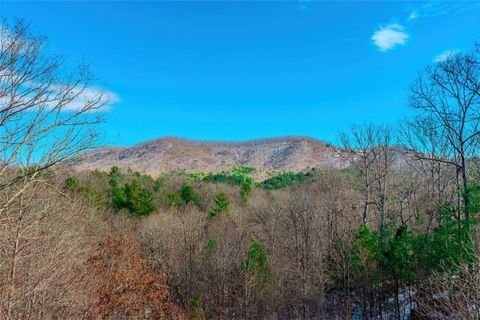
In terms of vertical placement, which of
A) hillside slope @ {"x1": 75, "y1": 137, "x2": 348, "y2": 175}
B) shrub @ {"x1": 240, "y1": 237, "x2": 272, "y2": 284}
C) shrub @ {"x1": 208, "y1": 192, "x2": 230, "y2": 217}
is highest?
hillside slope @ {"x1": 75, "y1": 137, "x2": 348, "y2": 175}

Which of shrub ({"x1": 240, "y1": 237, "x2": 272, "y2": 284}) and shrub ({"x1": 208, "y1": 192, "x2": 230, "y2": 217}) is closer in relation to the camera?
shrub ({"x1": 240, "y1": 237, "x2": 272, "y2": 284})

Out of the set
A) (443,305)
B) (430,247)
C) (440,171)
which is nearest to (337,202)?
(440,171)

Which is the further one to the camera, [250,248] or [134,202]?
[134,202]

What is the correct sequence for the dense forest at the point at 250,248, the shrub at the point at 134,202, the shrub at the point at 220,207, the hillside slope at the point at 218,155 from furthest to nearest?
1. the hillside slope at the point at 218,155
2. the shrub at the point at 220,207
3. the shrub at the point at 134,202
4. the dense forest at the point at 250,248

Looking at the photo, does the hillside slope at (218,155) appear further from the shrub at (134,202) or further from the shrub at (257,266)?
the shrub at (257,266)

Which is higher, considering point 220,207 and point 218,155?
point 218,155

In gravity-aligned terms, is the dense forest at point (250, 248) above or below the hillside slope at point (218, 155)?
below

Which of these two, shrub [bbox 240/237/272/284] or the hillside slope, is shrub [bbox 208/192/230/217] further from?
the hillside slope

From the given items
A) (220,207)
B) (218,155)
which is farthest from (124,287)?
(218,155)

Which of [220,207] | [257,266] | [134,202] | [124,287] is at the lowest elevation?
[257,266]

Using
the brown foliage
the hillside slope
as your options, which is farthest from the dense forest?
the hillside slope

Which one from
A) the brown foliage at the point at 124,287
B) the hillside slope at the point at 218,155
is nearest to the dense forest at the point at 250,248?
the brown foliage at the point at 124,287

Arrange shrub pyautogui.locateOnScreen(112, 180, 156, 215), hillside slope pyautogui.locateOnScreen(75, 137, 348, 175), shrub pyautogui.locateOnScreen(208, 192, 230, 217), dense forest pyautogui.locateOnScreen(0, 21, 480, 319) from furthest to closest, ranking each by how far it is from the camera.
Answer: hillside slope pyautogui.locateOnScreen(75, 137, 348, 175)
shrub pyautogui.locateOnScreen(208, 192, 230, 217)
shrub pyautogui.locateOnScreen(112, 180, 156, 215)
dense forest pyautogui.locateOnScreen(0, 21, 480, 319)

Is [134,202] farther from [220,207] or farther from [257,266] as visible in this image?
[257,266]
